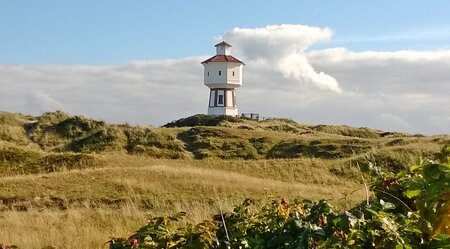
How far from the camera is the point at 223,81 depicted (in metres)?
83.1

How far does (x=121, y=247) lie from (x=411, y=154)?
2648 cm

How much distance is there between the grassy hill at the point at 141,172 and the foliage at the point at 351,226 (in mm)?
546

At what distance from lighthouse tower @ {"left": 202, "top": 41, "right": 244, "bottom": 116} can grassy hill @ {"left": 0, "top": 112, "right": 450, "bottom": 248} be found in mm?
26801

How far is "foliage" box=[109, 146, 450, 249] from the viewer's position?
2.88m

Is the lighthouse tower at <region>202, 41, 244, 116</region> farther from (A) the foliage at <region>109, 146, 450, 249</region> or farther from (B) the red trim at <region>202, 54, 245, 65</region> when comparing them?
(A) the foliage at <region>109, 146, 450, 249</region>

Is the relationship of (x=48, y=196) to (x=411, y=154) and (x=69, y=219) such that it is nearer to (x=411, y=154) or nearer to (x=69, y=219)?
(x=69, y=219)

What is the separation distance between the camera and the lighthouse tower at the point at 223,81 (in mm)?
83250

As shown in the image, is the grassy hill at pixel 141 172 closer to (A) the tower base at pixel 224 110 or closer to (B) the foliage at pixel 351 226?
(B) the foliage at pixel 351 226

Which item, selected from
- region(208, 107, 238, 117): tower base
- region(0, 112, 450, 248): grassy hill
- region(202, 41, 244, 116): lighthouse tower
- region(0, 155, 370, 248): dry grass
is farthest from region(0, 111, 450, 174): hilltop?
region(202, 41, 244, 116): lighthouse tower

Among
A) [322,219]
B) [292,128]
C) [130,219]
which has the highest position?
[292,128]

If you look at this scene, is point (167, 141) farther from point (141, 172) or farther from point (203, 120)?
point (203, 120)

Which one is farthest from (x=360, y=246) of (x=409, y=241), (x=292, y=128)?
(x=292, y=128)

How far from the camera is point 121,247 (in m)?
4.10

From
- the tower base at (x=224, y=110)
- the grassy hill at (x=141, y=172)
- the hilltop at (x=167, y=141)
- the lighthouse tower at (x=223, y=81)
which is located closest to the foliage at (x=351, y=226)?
the grassy hill at (x=141, y=172)
